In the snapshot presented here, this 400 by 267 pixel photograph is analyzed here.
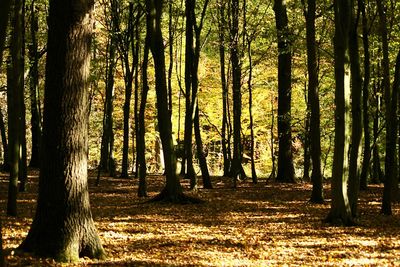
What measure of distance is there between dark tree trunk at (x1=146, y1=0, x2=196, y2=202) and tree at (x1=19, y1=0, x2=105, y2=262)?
725 cm

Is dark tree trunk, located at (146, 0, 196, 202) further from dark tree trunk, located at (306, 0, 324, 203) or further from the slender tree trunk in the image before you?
the slender tree trunk

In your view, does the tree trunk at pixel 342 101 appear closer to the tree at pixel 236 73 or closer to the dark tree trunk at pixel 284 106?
the tree at pixel 236 73

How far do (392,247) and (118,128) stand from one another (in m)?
28.2

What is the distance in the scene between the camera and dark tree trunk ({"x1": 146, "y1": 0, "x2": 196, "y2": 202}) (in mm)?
14297

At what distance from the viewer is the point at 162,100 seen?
14352 millimetres

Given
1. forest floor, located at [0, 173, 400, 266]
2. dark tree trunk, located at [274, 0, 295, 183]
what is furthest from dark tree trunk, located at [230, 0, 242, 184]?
forest floor, located at [0, 173, 400, 266]

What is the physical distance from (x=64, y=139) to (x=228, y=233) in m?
4.82

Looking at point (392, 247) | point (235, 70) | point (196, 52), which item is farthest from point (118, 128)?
point (392, 247)

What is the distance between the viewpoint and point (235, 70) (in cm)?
2147

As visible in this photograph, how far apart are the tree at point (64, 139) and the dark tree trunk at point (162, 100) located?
7.25 m

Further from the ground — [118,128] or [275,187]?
[118,128]

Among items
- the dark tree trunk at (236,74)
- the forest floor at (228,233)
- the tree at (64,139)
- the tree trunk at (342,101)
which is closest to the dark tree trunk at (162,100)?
the forest floor at (228,233)

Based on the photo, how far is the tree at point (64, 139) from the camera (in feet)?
22.7

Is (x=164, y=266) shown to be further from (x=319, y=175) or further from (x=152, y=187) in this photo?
(x=152, y=187)
